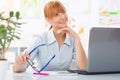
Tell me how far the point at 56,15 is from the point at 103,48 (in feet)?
2.96

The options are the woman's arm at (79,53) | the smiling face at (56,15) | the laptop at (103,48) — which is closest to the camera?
the laptop at (103,48)

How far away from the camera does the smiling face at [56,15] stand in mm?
2150

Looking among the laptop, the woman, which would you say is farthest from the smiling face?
the laptop

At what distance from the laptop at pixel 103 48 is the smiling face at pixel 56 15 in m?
0.82

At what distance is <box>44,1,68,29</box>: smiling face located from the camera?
2150 millimetres

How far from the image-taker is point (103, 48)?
1345mm

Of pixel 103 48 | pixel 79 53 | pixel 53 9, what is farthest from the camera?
pixel 53 9

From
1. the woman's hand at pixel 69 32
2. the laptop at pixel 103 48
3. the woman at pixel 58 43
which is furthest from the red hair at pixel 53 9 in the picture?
the laptop at pixel 103 48

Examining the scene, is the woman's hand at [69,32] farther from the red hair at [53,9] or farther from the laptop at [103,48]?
the laptop at [103,48]

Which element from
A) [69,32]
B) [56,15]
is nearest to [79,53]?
[69,32]

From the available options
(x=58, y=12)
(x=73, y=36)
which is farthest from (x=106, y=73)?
(x=58, y=12)

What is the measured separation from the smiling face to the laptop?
2.70ft

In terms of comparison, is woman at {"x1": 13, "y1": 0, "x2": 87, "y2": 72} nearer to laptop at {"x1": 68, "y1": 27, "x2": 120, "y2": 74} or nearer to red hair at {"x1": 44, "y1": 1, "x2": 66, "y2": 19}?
red hair at {"x1": 44, "y1": 1, "x2": 66, "y2": 19}

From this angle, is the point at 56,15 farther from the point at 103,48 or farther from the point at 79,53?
the point at 103,48
